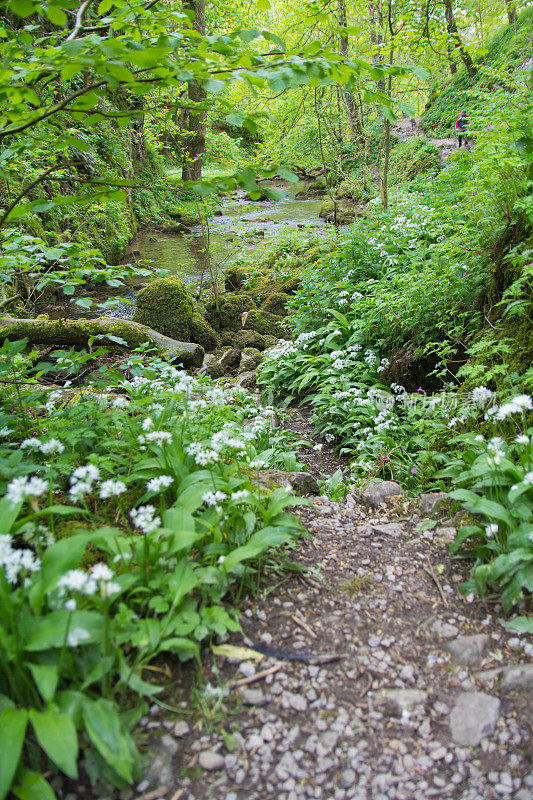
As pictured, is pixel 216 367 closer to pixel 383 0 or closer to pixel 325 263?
pixel 325 263

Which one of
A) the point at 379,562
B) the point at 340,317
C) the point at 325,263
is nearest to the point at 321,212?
the point at 325,263

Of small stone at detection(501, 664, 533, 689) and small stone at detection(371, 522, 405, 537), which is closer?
small stone at detection(501, 664, 533, 689)

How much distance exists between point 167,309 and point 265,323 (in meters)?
1.95

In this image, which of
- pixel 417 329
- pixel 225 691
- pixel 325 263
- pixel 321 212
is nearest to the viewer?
pixel 225 691

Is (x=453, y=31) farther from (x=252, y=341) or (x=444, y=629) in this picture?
(x=444, y=629)

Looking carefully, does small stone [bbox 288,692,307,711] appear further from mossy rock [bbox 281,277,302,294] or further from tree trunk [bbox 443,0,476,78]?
mossy rock [bbox 281,277,302,294]

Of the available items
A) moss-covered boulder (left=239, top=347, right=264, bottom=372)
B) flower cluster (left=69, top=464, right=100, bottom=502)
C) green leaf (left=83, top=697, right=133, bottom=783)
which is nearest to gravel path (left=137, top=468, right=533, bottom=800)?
green leaf (left=83, top=697, right=133, bottom=783)

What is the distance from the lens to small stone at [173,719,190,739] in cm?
166

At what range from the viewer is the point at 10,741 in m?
1.36

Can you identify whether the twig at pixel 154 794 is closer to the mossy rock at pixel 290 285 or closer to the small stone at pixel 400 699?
the small stone at pixel 400 699

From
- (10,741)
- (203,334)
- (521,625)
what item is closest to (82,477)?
(10,741)

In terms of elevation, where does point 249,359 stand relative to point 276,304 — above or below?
below

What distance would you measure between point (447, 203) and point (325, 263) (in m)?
2.00

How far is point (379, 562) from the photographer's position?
268cm
